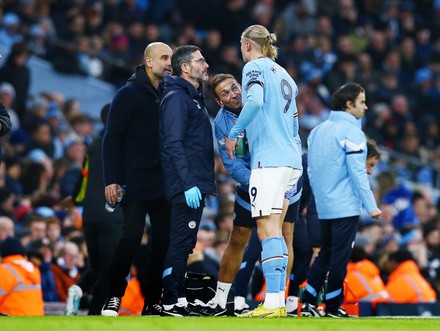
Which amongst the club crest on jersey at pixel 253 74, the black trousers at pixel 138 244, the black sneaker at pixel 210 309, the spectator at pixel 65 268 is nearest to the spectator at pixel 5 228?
the spectator at pixel 65 268

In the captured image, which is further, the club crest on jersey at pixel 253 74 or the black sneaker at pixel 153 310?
the black sneaker at pixel 153 310

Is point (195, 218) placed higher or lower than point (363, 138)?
lower

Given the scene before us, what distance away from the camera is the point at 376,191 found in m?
20.6

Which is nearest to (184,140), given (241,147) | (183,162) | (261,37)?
(183,162)

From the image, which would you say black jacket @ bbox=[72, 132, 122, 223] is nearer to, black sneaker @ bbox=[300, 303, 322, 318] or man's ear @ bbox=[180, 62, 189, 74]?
man's ear @ bbox=[180, 62, 189, 74]

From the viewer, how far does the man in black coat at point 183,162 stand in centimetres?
989

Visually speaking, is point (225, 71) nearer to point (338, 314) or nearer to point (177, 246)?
point (338, 314)

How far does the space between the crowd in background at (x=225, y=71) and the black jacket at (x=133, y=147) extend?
287cm

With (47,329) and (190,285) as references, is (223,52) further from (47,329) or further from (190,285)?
(47,329)

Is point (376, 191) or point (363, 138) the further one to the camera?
point (376, 191)

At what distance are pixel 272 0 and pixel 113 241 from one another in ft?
47.0

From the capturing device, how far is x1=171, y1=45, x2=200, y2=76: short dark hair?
1027cm

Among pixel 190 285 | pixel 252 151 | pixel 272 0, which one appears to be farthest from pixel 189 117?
pixel 272 0

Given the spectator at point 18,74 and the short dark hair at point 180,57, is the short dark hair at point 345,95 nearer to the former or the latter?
the short dark hair at point 180,57
